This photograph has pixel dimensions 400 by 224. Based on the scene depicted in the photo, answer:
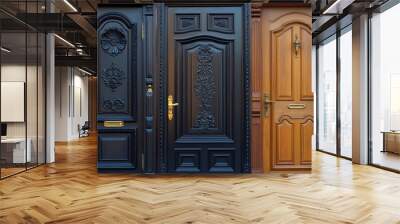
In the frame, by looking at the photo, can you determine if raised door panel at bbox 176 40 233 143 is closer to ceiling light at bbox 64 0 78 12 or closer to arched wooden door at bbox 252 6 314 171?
arched wooden door at bbox 252 6 314 171

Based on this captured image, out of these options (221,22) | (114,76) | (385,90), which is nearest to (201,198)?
(114,76)

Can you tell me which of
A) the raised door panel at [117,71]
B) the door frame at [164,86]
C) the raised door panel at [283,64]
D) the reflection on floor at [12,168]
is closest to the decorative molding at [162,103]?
the door frame at [164,86]

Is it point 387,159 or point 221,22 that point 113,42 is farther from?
point 387,159

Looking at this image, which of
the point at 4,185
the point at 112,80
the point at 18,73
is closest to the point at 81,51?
the point at 18,73

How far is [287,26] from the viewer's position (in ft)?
18.3

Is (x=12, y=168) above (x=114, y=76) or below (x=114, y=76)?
below

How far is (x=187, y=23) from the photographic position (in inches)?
216

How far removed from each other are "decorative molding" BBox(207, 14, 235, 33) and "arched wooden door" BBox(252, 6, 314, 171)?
0.35 meters

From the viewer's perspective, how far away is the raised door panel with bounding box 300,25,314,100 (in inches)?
219

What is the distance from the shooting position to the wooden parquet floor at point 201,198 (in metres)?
3.15

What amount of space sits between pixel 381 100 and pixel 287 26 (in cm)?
218

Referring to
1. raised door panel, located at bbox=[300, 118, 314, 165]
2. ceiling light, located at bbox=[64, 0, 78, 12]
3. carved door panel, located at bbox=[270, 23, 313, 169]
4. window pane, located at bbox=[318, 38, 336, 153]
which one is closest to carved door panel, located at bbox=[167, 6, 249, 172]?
carved door panel, located at bbox=[270, 23, 313, 169]

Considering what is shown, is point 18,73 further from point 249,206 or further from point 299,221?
point 299,221

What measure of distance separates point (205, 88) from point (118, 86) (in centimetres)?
123
